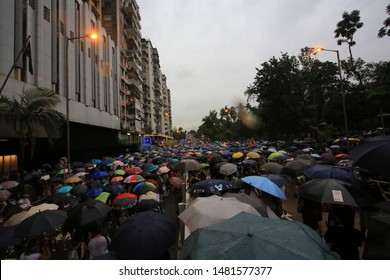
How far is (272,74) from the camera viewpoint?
37594mm

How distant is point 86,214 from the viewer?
550 centimetres

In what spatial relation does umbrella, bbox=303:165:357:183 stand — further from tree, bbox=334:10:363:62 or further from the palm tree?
tree, bbox=334:10:363:62

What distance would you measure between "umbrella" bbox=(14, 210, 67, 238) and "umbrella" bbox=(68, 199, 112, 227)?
0.31 metres

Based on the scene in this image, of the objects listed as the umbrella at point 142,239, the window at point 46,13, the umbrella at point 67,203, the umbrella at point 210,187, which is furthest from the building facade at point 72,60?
the umbrella at point 142,239

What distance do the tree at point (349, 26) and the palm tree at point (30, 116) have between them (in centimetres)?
4024

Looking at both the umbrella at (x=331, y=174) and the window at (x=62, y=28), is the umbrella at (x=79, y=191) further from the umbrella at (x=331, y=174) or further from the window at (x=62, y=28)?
the window at (x=62, y=28)

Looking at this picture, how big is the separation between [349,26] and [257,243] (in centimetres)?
4443

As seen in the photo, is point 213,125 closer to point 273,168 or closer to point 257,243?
point 273,168

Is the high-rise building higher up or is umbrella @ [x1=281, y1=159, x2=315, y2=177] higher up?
the high-rise building

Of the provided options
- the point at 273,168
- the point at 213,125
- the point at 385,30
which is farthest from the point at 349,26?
the point at 213,125

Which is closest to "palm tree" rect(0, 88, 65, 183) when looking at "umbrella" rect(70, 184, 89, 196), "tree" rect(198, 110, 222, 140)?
"umbrella" rect(70, 184, 89, 196)

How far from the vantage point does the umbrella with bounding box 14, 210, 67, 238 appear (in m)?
4.91

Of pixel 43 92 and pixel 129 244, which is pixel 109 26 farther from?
pixel 129 244

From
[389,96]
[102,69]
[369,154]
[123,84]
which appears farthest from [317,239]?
[123,84]
